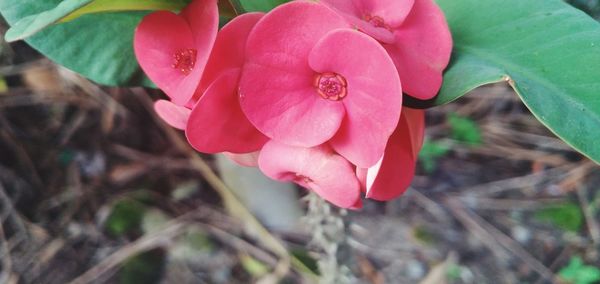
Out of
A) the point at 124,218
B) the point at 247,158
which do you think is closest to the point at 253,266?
the point at 124,218

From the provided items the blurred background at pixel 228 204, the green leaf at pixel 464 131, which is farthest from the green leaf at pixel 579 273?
the green leaf at pixel 464 131

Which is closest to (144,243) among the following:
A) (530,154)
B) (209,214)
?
(209,214)

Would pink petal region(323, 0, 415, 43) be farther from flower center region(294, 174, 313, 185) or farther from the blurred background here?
the blurred background

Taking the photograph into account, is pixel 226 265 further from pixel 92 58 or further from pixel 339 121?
pixel 339 121

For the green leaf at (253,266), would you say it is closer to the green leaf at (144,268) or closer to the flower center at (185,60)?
the green leaf at (144,268)

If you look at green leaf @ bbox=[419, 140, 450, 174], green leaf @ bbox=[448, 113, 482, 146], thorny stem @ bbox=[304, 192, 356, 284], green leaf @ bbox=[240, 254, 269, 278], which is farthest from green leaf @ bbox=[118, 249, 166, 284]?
green leaf @ bbox=[448, 113, 482, 146]

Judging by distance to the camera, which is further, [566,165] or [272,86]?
[566,165]

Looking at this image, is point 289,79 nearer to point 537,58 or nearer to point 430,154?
point 537,58

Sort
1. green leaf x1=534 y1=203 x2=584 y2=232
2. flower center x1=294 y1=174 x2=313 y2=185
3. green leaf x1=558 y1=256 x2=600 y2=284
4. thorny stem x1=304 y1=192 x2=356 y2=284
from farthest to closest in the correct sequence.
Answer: green leaf x1=534 y1=203 x2=584 y2=232, green leaf x1=558 y1=256 x2=600 y2=284, thorny stem x1=304 y1=192 x2=356 y2=284, flower center x1=294 y1=174 x2=313 y2=185
